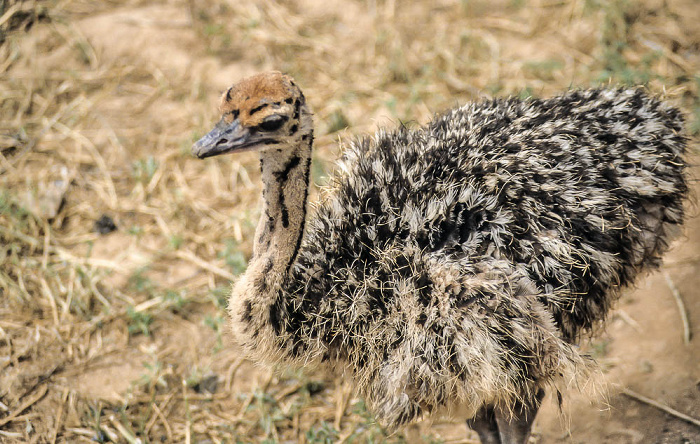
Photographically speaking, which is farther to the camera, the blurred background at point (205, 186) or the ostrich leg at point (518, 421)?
the blurred background at point (205, 186)

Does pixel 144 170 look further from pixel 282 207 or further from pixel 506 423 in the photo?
pixel 506 423

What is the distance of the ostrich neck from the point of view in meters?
2.40

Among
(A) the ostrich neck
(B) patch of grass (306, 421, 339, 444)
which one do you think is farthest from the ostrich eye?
(B) patch of grass (306, 421, 339, 444)

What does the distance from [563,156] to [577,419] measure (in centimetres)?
144

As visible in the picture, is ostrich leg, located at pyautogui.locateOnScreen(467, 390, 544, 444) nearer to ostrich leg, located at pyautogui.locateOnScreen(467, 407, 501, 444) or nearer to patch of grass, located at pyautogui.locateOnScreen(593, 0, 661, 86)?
ostrich leg, located at pyautogui.locateOnScreen(467, 407, 501, 444)

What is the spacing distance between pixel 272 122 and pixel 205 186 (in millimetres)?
2241

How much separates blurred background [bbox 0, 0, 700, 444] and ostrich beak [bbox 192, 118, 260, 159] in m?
1.04

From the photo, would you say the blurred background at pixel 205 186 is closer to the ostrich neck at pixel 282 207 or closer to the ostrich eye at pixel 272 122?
the ostrich neck at pixel 282 207

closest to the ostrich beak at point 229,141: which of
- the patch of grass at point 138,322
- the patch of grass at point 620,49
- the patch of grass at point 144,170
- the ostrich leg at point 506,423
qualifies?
the ostrich leg at point 506,423

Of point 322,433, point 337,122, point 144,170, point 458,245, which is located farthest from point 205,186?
point 458,245

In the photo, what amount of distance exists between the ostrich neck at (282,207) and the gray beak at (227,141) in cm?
14

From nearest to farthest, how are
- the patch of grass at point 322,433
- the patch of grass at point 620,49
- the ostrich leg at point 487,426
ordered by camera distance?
the ostrich leg at point 487,426 → the patch of grass at point 322,433 → the patch of grass at point 620,49

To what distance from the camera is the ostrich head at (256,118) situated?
7.40 ft

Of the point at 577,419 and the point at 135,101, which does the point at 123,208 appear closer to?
the point at 135,101
